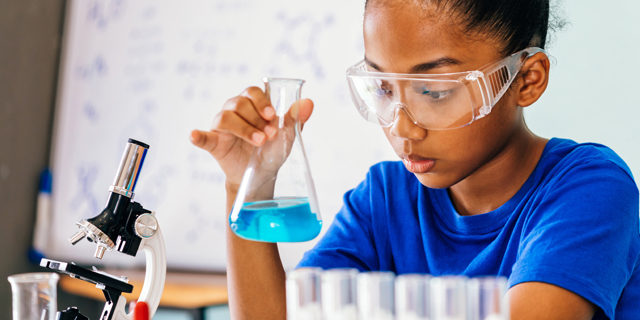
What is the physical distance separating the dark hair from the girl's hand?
0.35 metres

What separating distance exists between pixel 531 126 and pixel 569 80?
196mm

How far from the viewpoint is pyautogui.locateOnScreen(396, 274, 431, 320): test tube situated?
22.2 inches

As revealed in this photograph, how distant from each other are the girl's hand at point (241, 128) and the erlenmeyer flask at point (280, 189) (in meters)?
0.01

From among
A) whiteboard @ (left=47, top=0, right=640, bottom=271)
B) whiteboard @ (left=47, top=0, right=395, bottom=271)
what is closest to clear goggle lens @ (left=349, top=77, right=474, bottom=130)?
whiteboard @ (left=47, top=0, right=640, bottom=271)

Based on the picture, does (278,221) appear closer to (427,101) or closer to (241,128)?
(241,128)

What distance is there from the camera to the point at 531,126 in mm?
1888

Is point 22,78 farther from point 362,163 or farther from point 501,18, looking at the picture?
point 501,18

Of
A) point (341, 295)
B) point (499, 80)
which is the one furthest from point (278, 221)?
point (499, 80)

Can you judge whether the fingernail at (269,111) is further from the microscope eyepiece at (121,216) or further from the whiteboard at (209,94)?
the whiteboard at (209,94)

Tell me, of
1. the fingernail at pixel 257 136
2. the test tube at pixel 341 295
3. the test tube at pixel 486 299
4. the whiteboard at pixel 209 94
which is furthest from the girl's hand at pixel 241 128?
the whiteboard at pixel 209 94

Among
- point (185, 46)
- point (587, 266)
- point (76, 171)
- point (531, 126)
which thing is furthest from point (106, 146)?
point (587, 266)

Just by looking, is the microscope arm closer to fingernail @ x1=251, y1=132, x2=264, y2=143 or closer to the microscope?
the microscope

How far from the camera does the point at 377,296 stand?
0.58m

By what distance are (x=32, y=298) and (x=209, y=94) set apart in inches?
70.5
